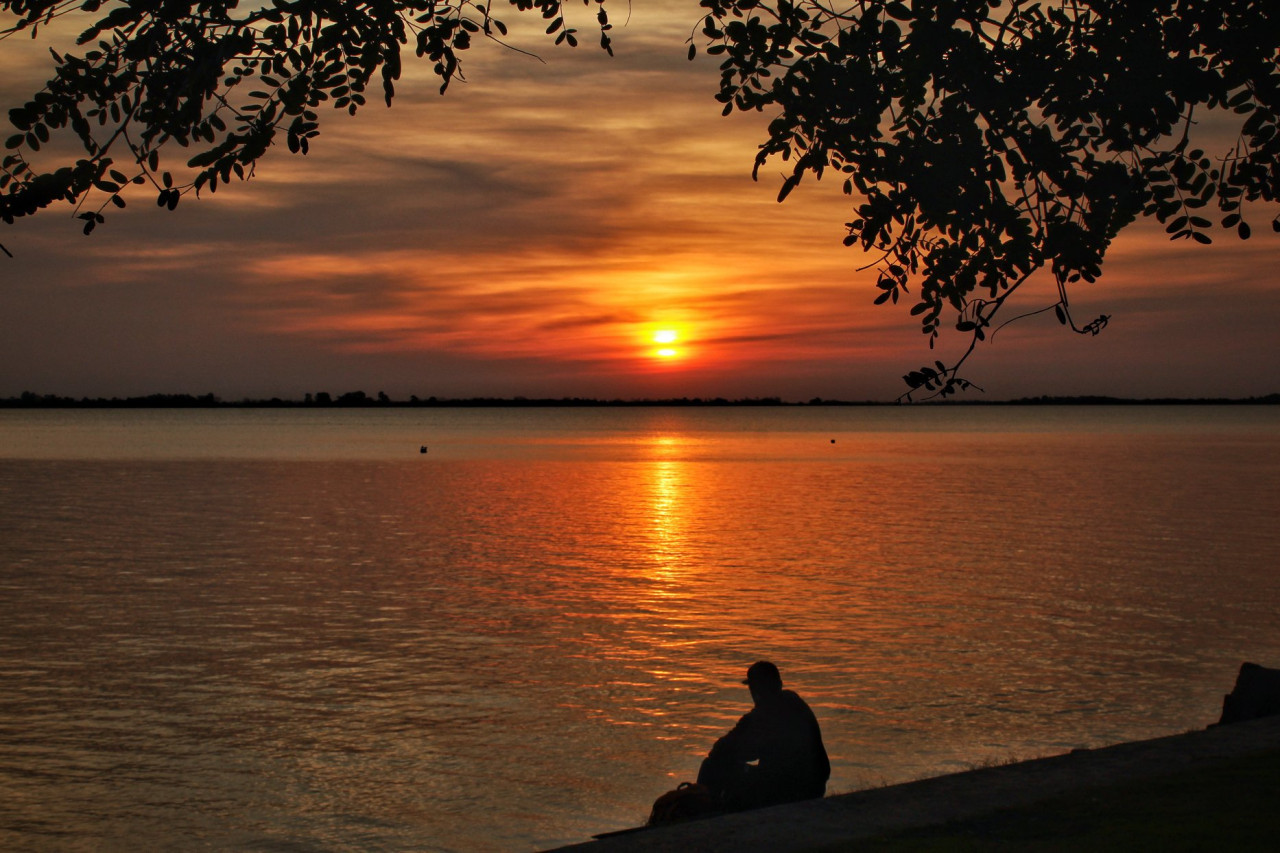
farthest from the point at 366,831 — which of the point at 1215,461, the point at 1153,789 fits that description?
the point at 1215,461

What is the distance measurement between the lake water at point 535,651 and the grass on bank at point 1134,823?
187 inches

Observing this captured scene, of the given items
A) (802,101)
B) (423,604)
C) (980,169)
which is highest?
(802,101)

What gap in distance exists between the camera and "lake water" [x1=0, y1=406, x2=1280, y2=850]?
13.1 metres

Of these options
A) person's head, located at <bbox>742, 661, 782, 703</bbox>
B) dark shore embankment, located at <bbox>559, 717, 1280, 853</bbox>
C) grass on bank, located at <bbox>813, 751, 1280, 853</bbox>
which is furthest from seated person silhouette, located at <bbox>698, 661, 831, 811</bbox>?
grass on bank, located at <bbox>813, 751, 1280, 853</bbox>

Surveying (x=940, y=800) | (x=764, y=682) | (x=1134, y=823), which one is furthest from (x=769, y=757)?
(x=1134, y=823)

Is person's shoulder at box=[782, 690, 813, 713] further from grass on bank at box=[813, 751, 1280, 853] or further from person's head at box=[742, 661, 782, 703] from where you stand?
grass on bank at box=[813, 751, 1280, 853]

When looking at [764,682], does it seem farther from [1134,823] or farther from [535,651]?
[535,651]

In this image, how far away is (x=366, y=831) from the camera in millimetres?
11945

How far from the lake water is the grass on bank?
474 cm

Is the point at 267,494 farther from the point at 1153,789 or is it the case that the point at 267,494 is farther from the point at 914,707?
the point at 1153,789

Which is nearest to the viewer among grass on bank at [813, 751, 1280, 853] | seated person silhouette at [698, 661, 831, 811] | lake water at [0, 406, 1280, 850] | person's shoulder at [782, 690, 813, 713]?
grass on bank at [813, 751, 1280, 853]

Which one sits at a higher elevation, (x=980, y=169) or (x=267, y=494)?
(x=980, y=169)

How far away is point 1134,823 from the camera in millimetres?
7816

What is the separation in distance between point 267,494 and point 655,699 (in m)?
46.0
